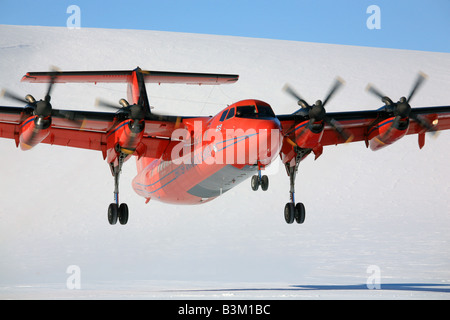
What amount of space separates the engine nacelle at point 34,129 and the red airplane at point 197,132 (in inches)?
1.3

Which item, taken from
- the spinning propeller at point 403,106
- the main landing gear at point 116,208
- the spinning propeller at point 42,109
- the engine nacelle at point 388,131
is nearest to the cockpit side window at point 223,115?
the spinning propeller at point 42,109

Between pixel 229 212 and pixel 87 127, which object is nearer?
pixel 87 127

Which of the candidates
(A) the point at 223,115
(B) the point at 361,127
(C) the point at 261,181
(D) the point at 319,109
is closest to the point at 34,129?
(A) the point at 223,115

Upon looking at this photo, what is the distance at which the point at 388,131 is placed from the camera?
2319 centimetres

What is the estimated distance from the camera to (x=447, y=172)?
57094 millimetres

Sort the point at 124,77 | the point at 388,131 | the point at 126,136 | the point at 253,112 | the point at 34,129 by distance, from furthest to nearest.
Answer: the point at 124,77 → the point at 388,131 → the point at 126,136 → the point at 34,129 → the point at 253,112

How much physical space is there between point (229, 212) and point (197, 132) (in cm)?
3142

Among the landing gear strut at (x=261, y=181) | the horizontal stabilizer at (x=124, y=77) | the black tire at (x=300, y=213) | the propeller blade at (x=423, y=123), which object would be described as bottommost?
the black tire at (x=300, y=213)

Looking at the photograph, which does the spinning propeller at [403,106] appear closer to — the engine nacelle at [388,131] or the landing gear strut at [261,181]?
the engine nacelle at [388,131]

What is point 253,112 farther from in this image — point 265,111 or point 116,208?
point 116,208

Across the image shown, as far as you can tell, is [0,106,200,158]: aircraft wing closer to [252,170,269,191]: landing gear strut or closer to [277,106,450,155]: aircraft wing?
[252,170,269,191]: landing gear strut

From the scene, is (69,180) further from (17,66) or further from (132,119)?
(132,119)

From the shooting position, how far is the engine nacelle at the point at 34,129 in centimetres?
1991
